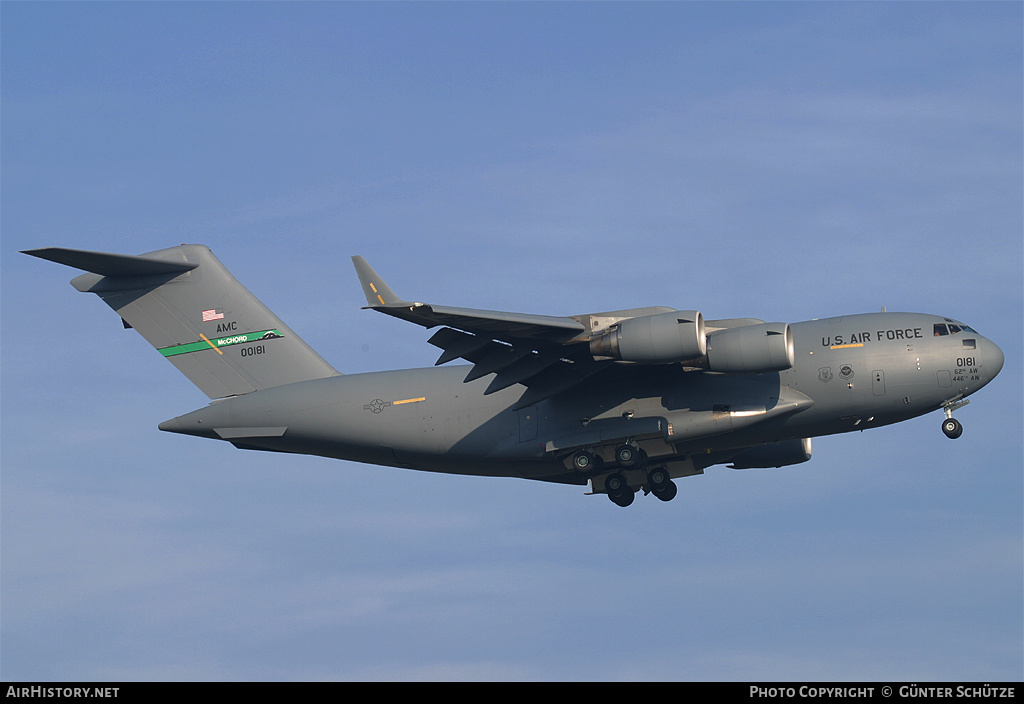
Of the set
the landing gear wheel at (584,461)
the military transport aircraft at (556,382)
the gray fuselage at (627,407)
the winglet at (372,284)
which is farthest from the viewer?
the landing gear wheel at (584,461)

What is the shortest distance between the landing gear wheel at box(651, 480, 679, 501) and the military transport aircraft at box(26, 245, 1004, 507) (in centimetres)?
2

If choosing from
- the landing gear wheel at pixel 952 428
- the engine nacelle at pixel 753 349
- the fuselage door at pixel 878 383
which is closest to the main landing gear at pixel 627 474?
the engine nacelle at pixel 753 349

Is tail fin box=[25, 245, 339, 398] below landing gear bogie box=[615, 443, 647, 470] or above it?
above

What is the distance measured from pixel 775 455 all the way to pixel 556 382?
17.0 feet

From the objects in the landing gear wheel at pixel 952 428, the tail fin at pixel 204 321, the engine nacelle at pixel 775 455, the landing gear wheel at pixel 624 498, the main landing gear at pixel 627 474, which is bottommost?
the landing gear wheel at pixel 624 498

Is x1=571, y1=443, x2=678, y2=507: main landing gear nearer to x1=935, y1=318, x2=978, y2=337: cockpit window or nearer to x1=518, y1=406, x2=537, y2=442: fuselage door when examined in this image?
x1=518, y1=406, x2=537, y2=442: fuselage door

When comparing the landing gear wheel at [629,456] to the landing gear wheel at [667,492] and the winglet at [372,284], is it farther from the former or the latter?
the winglet at [372,284]

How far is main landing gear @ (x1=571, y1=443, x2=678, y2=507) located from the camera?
895 inches

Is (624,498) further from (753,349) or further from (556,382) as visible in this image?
(753,349)

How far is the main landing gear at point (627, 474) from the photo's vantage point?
895 inches

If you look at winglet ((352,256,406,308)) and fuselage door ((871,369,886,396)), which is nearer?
winglet ((352,256,406,308))

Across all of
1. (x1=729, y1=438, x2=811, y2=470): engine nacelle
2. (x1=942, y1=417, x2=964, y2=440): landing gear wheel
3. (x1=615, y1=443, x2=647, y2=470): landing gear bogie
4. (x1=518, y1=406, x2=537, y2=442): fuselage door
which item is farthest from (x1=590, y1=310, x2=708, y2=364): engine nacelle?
(x1=729, y1=438, x2=811, y2=470): engine nacelle

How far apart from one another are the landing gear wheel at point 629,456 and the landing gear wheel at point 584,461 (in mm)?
427
